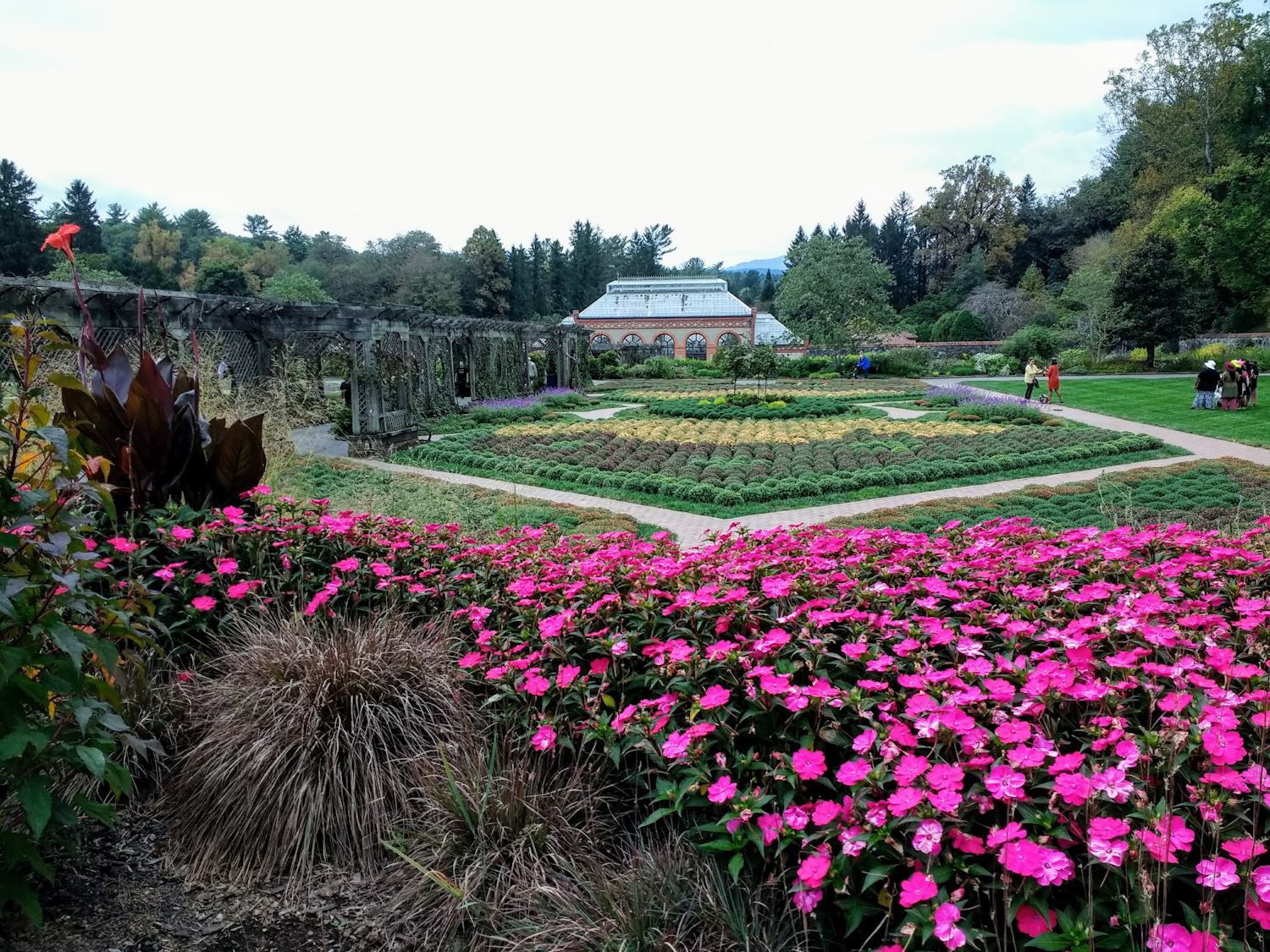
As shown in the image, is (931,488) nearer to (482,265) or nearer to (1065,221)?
(482,265)

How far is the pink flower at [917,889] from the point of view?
152 cm

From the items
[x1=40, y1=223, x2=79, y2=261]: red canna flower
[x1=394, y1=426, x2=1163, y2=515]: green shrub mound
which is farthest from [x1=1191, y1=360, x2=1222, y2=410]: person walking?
[x1=40, y1=223, x2=79, y2=261]: red canna flower

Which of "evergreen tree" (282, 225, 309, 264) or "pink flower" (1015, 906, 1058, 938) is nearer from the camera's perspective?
"pink flower" (1015, 906, 1058, 938)

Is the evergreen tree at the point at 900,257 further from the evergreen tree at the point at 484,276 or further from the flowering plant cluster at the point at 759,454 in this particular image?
the flowering plant cluster at the point at 759,454

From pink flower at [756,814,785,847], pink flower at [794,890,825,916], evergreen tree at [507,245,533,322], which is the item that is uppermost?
evergreen tree at [507,245,533,322]

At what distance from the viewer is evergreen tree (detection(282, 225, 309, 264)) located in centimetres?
7106

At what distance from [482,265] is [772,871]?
56.5m

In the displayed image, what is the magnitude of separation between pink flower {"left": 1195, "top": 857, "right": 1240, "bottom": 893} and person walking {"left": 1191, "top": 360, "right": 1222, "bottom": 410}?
68.7ft

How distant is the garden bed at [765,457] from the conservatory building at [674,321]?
30.8 metres

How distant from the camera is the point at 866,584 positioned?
2.97 meters

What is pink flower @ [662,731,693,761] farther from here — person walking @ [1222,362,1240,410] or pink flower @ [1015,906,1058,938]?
person walking @ [1222,362,1240,410]

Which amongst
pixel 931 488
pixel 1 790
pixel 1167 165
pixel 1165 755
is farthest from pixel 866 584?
pixel 1167 165

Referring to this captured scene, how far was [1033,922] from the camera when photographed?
1564mm

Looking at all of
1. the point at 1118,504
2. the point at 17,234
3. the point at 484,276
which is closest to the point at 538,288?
the point at 484,276
